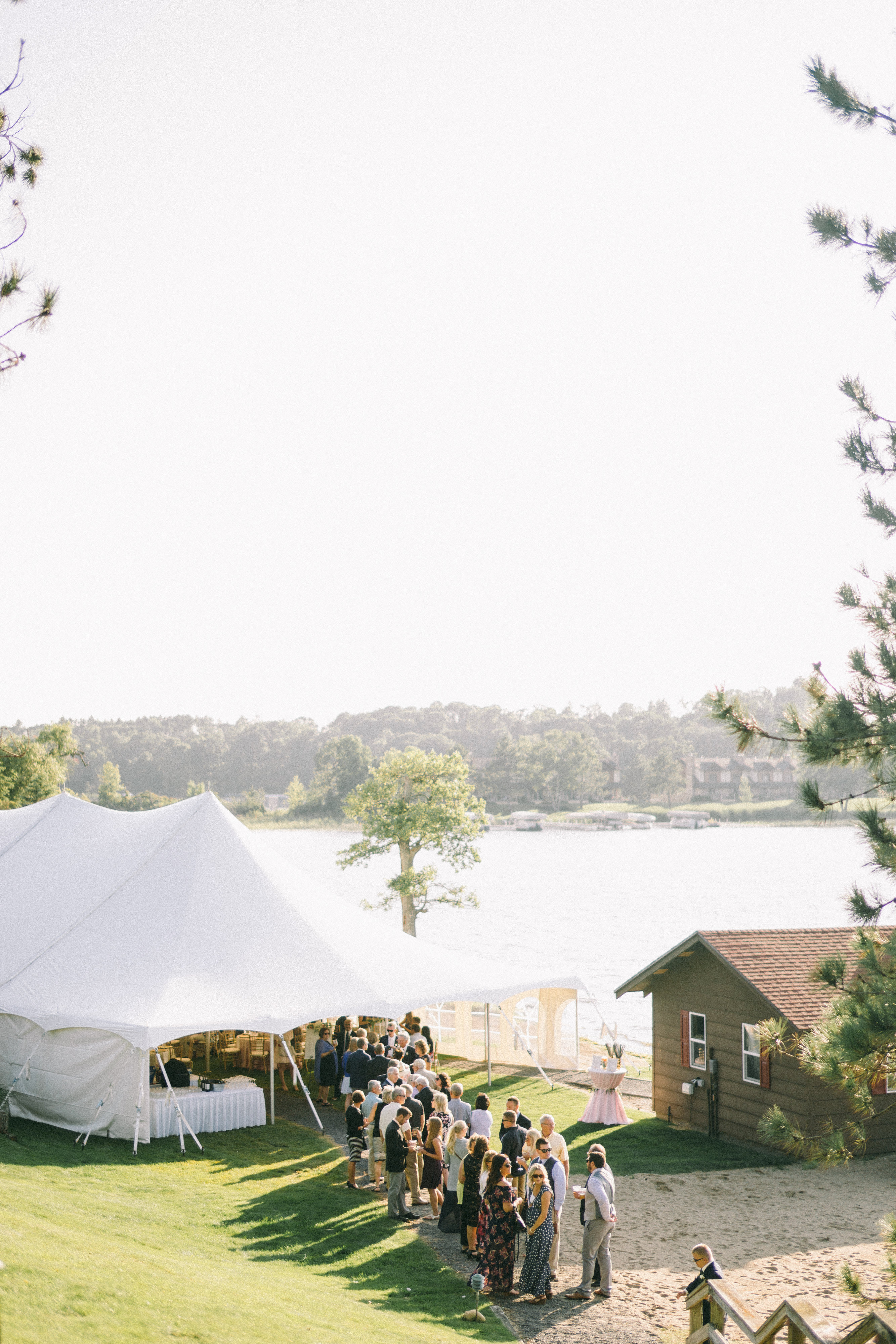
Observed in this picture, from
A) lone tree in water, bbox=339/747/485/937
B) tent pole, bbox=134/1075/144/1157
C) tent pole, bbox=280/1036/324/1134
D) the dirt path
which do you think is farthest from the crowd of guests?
lone tree in water, bbox=339/747/485/937

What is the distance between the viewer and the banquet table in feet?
49.2

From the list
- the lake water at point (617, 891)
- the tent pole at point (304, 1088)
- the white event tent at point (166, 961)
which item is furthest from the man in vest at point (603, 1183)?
the lake water at point (617, 891)

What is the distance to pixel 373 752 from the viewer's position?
88688 mm

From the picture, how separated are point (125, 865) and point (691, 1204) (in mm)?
8314

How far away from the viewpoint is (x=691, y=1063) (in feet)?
51.1

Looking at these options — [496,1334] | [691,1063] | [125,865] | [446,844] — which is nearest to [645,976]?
[691,1063]

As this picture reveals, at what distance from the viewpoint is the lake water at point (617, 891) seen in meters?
37.8

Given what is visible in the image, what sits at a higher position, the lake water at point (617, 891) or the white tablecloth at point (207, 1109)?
the lake water at point (617, 891)

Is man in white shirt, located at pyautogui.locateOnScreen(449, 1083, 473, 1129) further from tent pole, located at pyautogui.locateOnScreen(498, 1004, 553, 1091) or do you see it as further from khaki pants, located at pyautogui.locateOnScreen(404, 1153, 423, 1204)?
tent pole, located at pyautogui.locateOnScreen(498, 1004, 553, 1091)

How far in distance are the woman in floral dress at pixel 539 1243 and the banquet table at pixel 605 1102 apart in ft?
20.6

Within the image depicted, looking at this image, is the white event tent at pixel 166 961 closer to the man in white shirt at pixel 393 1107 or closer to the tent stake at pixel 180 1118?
the tent stake at pixel 180 1118

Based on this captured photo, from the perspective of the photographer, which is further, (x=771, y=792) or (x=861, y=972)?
(x=771, y=792)

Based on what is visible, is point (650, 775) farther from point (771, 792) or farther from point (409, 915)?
point (409, 915)

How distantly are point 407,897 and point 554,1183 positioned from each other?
19.0m
